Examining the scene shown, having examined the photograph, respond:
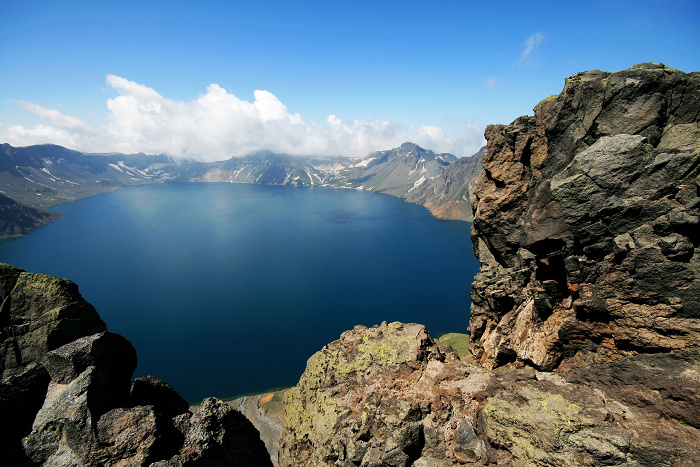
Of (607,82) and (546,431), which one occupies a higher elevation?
(607,82)

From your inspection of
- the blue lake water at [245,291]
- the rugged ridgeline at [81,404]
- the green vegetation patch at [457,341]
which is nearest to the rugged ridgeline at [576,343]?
the rugged ridgeline at [81,404]

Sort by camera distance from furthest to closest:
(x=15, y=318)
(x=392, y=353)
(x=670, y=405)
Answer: (x=392, y=353) → (x=15, y=318) → (x=670, y=405)

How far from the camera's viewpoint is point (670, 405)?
12242mm

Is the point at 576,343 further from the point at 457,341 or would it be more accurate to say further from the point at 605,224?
the point at 457,341

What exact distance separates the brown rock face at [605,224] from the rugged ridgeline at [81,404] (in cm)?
1977

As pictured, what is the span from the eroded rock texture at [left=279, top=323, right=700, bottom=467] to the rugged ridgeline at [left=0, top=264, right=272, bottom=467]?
5.42m

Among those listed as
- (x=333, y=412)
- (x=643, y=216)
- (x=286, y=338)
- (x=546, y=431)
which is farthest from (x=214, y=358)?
(x=643, y=216)

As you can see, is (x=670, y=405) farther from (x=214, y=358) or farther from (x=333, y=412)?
(x=214, y=358)

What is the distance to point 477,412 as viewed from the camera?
53.5ft

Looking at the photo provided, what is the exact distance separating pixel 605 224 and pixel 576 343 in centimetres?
743

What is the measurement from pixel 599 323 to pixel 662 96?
1336cm

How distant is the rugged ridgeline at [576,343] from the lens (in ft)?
42.3

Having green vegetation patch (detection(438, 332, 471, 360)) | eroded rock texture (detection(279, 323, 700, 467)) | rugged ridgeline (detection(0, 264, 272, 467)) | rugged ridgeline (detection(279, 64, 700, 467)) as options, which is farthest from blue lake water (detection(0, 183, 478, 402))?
rugged ridgeline (detection(0, 264, 272, 467))

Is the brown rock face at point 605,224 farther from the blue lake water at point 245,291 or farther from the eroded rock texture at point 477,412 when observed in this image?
the blue lake water at point 245,291
